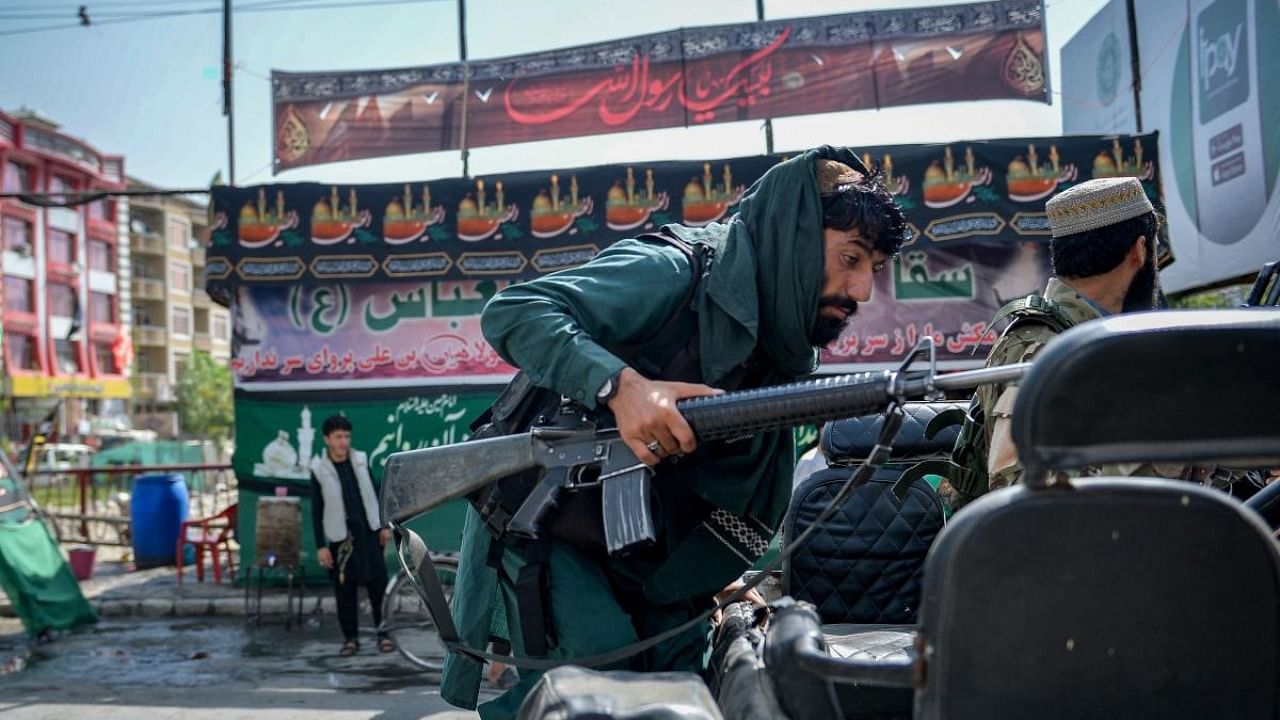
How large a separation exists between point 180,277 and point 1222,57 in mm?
61818

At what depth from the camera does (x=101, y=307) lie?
50969 mm

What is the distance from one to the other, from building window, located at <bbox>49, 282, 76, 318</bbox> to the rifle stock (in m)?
51.5

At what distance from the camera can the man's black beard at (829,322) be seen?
6.33 ft

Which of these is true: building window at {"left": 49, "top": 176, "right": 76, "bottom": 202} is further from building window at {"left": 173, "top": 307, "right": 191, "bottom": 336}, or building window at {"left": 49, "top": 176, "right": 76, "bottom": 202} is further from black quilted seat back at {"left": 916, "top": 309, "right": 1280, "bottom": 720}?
black quilted seat back at {"left": 916, "top": 309, "right": 1280, "bottom": 720}

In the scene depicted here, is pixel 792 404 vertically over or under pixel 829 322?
under

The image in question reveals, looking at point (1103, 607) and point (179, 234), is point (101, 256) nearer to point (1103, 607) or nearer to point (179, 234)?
point (179, 234)

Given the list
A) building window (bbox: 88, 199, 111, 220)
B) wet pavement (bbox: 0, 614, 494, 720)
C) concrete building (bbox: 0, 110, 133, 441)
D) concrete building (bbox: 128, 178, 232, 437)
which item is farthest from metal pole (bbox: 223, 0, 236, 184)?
concrete building (bbox: 128, 178, 232, 437)

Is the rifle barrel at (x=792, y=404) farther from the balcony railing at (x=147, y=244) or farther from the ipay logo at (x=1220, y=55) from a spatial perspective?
the balcony railing at (x=147, y=244)

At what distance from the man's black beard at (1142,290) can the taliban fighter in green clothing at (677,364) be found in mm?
832

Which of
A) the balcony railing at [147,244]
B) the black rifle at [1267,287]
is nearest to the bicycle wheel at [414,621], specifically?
the black rifle at [1267,287]

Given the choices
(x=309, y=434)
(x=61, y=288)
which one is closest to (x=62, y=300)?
(x=61, y=288)

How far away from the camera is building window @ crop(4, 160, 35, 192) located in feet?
139

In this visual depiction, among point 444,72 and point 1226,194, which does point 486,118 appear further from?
point 1226,194

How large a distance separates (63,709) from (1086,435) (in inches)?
241
